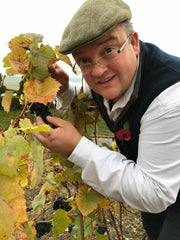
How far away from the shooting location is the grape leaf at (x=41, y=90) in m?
0.65

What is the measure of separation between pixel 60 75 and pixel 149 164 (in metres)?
0.55

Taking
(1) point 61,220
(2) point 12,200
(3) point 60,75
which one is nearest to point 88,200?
(1) point 61,220

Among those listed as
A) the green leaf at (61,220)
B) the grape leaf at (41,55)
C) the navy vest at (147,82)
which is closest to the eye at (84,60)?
the grape leaf at (41,55)

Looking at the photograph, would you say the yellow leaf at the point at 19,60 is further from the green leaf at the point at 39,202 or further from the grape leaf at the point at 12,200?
the green leaf at the point at 39,202

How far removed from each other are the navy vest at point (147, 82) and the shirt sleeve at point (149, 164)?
1.6 inches

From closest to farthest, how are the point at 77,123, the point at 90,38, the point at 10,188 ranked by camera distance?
the point at 10,188, the point at 90,38, the point at 77,123

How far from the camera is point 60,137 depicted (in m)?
0.72

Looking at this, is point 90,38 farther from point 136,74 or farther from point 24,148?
point 24,148

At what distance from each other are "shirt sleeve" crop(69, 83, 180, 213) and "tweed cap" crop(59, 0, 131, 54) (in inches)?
11.9

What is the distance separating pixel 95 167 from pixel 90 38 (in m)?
0.45

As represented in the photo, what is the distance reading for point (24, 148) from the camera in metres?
0.43

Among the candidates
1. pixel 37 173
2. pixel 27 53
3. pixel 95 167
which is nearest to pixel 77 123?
pixel 95 167

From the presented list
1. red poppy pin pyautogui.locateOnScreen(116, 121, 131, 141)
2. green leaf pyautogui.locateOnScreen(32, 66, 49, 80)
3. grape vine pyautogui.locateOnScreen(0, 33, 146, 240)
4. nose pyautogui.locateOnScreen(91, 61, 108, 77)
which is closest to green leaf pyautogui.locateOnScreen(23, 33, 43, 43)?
grape vine pyautogui.locateOnScreen(0, 33, 146, 240)

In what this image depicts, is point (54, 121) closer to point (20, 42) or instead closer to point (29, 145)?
point (29, 145)
